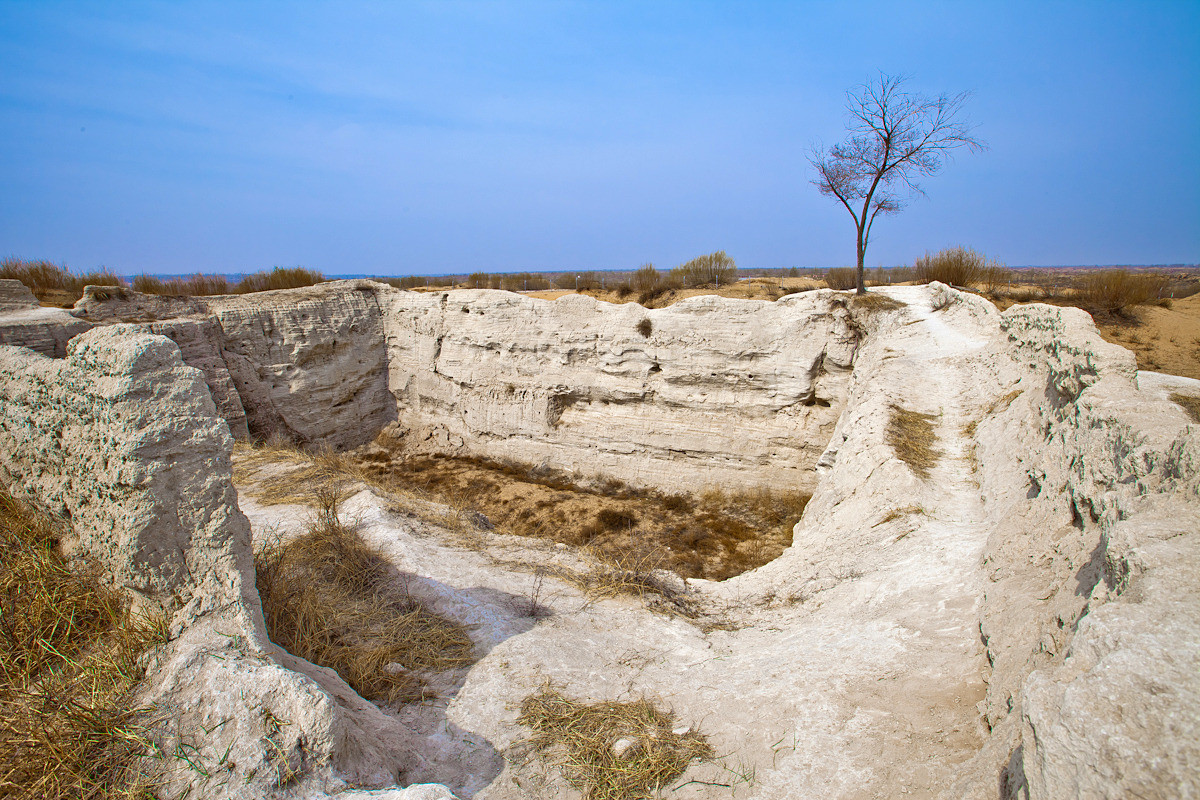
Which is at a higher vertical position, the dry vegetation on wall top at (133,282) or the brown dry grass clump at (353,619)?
the dry vegetation on wall top at (133,282)

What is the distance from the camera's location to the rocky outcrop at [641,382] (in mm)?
9680

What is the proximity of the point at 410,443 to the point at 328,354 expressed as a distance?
292 centimetres

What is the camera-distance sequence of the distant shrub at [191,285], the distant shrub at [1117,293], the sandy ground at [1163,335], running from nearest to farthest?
the sandy ground at [1163,335], the distant shrub at [1117,293], the distant shrub at [191,285]

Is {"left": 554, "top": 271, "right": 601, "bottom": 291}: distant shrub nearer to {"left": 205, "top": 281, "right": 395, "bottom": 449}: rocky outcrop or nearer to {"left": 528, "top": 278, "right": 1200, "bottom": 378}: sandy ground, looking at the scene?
{"left": 205, "top": 281, "right": 395, "bottom": 449}: rocky outcrop

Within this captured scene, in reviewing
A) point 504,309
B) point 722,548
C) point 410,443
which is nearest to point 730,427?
point 722,548

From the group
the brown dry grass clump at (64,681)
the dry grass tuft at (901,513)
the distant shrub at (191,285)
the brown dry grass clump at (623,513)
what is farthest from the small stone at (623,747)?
the distant shrub at (191,285)

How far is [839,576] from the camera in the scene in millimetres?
4293

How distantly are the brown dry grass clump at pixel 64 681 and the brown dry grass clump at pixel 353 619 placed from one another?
35.4 inches

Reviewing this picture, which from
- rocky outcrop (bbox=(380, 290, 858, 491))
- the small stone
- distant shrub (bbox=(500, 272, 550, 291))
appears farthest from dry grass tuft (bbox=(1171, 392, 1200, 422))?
distant shrub (bbox=(500, 272, 550, 291))

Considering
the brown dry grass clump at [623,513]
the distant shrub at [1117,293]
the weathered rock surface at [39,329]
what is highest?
the distant shrub at [1117,293]

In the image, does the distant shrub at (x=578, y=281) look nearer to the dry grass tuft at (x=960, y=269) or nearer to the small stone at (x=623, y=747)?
the dry grass tuft at (x=960, y=269)

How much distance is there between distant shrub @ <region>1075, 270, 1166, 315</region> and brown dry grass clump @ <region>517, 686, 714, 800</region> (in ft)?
51.0

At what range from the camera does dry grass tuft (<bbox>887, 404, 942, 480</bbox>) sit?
17.8 feet

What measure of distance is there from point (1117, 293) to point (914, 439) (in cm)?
1134
